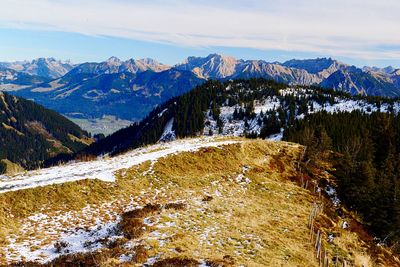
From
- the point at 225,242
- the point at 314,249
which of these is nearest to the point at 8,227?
the point at 225,242

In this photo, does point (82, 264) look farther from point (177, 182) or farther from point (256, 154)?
point (256, 154)

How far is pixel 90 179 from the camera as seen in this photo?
32.3 meters

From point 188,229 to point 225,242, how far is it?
306cm

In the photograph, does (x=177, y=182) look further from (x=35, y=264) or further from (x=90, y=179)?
(x=35, y=264)

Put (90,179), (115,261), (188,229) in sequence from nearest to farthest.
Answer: (115,261), (188,229), (90,179)

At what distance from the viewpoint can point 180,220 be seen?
26.2m

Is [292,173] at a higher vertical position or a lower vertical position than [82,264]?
lower

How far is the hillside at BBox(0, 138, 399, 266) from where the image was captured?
809 inches

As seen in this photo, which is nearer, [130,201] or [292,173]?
[130,201]

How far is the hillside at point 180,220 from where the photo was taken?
20.5 meters

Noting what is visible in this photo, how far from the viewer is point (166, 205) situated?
29.4 meters

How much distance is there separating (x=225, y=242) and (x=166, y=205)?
799 centimetres

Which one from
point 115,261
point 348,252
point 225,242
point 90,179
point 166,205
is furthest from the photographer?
point 90,179

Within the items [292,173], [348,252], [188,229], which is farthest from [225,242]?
[292,173]
